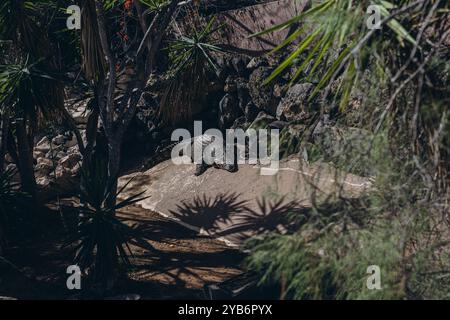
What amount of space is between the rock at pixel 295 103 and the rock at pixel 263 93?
0.38m

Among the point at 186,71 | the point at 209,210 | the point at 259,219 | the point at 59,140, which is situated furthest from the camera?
the point at 59,140

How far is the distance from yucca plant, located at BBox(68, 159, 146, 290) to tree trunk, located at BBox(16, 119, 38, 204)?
2900 millimetres

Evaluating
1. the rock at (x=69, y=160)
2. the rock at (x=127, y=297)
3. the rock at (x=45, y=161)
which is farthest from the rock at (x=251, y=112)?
the rock at (x=127, y=297)

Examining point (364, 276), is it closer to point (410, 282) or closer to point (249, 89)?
point (410, 282)

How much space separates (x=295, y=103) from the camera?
13.5 meters

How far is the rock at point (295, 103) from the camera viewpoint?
13297 mm

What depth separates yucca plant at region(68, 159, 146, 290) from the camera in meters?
9.06

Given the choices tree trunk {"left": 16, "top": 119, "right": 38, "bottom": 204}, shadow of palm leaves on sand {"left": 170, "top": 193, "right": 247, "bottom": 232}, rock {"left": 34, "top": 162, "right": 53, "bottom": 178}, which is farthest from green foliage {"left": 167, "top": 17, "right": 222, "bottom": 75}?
rock {"left": 34, "top": 162, "right": 53, "bottom": 178}

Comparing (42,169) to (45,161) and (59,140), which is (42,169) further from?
(59,140)

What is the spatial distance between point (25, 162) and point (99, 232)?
3.70m

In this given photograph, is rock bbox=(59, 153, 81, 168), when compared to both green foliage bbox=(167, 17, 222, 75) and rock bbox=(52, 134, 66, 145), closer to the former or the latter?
rock bbox=(52, 134, 66, 145)

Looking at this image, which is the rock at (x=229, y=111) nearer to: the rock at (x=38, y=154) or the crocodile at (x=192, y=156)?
the crocodile at (x=192, y=156)

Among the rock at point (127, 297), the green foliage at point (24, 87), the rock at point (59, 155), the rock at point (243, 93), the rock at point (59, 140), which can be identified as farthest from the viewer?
the rock at point (59, 140)

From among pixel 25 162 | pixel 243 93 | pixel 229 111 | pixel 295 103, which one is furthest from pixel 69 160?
pixel 295 103
